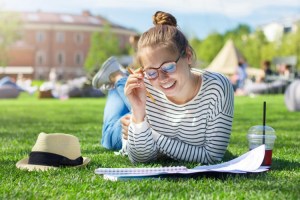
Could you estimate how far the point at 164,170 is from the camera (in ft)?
10.4

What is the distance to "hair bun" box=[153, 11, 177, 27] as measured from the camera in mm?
3766

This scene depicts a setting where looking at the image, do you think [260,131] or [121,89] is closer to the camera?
[260,131]

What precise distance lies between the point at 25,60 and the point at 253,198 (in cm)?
7438

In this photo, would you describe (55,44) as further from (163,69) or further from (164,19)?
(163,69)

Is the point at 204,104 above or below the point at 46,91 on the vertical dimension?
above

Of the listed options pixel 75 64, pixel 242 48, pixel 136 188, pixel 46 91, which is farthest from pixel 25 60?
pixel 136 188

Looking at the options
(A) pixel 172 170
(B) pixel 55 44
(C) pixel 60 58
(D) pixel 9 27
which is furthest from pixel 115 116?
(C) pixel 60 58

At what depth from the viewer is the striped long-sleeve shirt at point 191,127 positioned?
3.66 metres

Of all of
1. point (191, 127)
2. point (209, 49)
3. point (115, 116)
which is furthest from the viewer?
point (209, 49)

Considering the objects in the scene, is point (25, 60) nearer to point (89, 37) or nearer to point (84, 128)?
point (89, 37)

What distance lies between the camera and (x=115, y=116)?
4.77m

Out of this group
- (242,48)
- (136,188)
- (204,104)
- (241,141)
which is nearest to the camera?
(136,188)

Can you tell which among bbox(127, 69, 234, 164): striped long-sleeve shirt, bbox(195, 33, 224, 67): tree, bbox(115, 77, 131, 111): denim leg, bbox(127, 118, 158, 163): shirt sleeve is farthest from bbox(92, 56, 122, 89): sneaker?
bbox(195, 33, 224, 67): tree

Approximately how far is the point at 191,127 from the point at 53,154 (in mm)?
865
